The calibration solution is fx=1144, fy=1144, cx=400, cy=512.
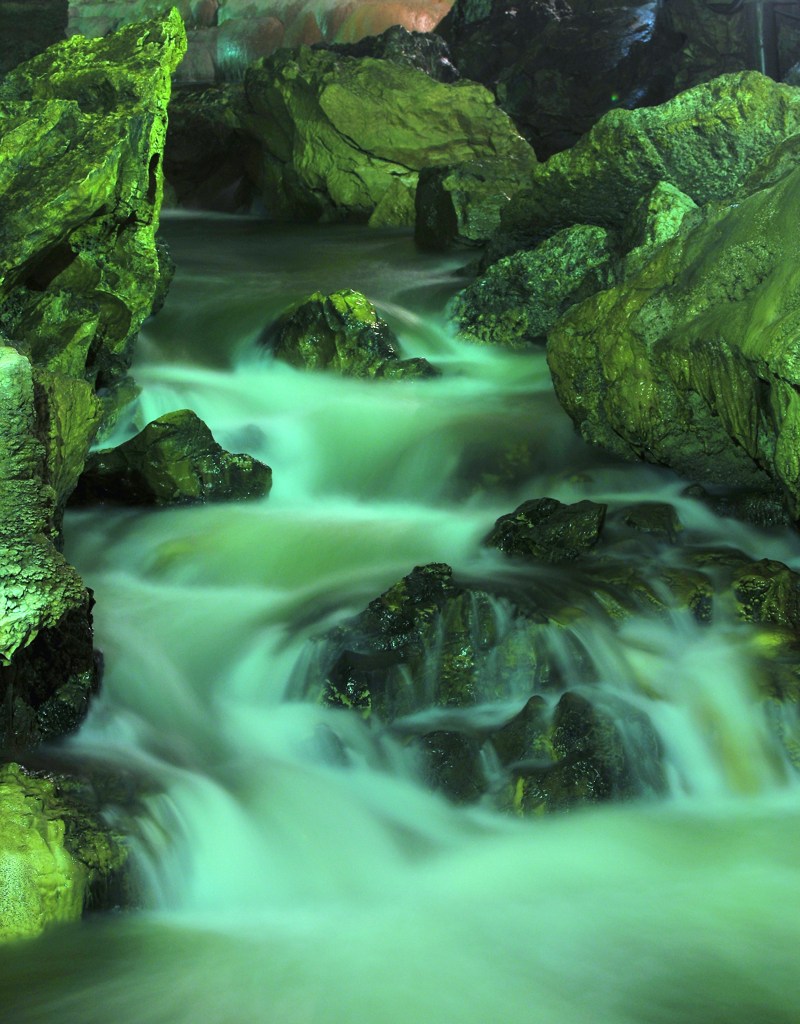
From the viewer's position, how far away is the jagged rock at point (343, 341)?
7750mm

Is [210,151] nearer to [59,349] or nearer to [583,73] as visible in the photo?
[583,73]

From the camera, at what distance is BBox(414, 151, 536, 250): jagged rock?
10.6m

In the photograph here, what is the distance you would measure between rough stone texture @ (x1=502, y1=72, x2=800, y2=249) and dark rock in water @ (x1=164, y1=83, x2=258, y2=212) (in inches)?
291

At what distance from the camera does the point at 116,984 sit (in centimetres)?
292

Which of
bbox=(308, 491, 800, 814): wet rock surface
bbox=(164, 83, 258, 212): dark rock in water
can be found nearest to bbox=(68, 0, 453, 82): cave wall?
bbox=(164, 83, 258, 212): dark rock in water

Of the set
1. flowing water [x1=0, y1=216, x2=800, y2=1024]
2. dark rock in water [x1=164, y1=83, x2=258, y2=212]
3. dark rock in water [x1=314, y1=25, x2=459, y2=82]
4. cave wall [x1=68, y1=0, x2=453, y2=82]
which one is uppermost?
cave wall [x1=68, y1=0, x2=453, y2=82]

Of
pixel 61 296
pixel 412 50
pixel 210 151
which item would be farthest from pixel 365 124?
pixel 61 296

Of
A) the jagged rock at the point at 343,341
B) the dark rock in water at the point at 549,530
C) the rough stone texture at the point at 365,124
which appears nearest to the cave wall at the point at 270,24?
Answer: the rough stone texture at the point at 365,124

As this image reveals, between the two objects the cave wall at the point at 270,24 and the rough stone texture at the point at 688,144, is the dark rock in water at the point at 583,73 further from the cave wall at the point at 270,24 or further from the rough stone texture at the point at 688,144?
the rough stone texture at the point at 688,144

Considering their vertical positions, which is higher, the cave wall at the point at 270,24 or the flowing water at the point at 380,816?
the cave wall at the point at 270,24

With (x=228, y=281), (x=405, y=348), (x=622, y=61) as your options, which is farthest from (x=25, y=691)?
(x=622, y=61)

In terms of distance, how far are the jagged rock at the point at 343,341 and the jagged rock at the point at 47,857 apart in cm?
476

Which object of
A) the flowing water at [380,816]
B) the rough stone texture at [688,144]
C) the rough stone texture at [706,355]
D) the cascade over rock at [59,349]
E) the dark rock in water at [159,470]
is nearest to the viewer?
the flowing water at [380,816]

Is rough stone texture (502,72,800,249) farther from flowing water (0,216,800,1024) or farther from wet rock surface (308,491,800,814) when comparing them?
wet rock surface (308,491,800,814)
